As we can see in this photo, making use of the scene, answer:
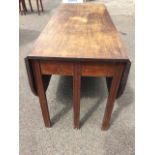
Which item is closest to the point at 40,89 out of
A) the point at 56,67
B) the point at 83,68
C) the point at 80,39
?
the point at 56,67

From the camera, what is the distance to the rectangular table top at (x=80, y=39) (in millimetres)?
A: 1315

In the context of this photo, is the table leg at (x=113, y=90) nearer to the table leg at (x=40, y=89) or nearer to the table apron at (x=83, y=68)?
the table apron at (x=83, y=68)

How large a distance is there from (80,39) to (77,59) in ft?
1.06

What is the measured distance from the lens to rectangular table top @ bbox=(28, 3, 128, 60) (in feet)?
4.32

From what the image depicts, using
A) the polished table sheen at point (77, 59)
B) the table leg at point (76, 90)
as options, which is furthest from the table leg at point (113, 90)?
the table leg at point (76, 90)

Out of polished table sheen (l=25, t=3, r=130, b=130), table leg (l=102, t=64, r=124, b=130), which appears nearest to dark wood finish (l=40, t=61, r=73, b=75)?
polished table sheen (l=25, t=3, r=130, b=130)

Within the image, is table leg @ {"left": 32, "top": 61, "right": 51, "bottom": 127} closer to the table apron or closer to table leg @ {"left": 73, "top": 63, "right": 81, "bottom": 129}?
the table apron

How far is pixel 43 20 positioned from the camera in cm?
402

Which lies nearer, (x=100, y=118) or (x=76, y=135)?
(x=76, y=135)

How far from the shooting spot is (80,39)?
1550mm
